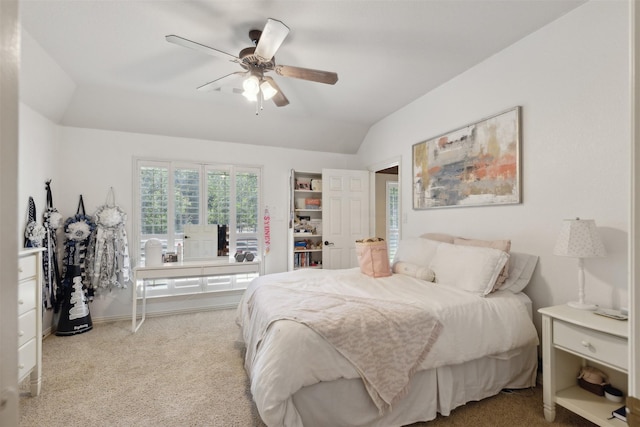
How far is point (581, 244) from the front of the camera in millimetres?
1771

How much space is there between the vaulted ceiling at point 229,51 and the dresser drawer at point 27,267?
5.43 ft

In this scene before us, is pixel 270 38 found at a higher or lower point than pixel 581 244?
higher

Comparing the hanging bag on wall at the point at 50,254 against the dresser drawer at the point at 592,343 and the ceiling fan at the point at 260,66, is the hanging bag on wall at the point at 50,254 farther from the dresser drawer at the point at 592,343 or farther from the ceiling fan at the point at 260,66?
the dresser drawer at the point at 592,343

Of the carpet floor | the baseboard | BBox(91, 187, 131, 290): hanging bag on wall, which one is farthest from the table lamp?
BBox(91, 187, 131, 290): hanging bag on wall

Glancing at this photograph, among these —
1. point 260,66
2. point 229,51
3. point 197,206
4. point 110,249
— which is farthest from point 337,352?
point 110,249

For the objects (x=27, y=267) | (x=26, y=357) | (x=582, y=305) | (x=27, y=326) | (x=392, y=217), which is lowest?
(x=26, y=357)

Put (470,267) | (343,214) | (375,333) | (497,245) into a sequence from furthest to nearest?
1. (343,214)
2. (497,245)
3. (470,267)
4. (375,333)

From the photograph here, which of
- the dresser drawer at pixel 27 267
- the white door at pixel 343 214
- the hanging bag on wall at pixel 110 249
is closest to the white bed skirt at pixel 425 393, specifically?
the dresser drawer at pixel 27 267

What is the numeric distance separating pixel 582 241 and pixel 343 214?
2.90 m

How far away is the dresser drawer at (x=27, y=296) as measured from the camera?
1923 mm

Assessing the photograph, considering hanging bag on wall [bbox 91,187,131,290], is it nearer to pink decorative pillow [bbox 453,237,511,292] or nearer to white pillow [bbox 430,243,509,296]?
white pillow [bbox 430,243,509,296]

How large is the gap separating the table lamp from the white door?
276cm

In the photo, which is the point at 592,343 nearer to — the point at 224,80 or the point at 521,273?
the point at 521,273

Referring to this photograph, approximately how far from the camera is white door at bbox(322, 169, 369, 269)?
4.32 m
